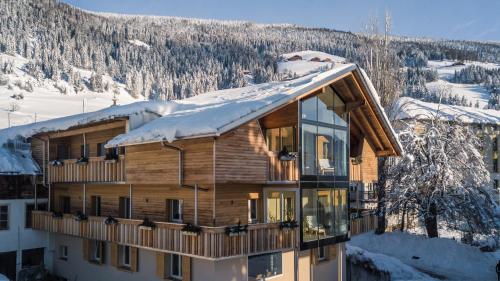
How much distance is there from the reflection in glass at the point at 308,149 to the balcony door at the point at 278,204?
1268mm

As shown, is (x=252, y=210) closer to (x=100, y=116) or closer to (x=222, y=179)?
(x=222, y=179)

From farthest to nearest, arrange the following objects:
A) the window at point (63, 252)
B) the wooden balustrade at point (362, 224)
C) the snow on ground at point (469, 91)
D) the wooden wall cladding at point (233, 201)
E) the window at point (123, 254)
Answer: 1. the snow on ground at point (469, 91)
2. the window at point (63, 252)
3. the wooden balustrade at point (362, 224)
4. the window at point (123, 254)
5. the wooden wall cladding at point (233, 201)

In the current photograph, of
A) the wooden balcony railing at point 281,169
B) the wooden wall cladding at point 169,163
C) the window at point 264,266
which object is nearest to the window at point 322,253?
the window at point 264,266

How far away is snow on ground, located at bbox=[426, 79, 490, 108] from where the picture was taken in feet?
414

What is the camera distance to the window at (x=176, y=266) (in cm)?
1981

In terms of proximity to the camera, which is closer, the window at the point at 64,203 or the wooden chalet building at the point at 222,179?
the wooden chalet building at the point at 222,179

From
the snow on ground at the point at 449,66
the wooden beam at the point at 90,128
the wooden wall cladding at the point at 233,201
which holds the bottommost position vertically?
the wooden wall cladding at the point at 233,201

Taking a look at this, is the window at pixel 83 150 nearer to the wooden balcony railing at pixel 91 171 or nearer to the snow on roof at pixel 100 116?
the wooden balcony railing at pixel 91 171

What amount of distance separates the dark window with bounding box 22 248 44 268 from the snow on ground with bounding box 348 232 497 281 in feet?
70.9

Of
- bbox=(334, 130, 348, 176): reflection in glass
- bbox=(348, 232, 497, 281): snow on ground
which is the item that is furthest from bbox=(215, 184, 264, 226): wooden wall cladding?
bbox=(348, 232, 497, 281): snow on ground

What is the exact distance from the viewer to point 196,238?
17.0m

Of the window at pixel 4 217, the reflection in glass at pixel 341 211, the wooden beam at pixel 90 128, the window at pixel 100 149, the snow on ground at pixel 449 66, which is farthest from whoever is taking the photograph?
the snow on ground at pixel 449 66

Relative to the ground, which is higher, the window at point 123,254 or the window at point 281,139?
the window at point 281,139

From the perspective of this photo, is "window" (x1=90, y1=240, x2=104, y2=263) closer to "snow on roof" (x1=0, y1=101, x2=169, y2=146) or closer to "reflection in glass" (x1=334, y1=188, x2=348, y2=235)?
"snow on roof" (x1=0, y1=101, x2=169, y2=146)
